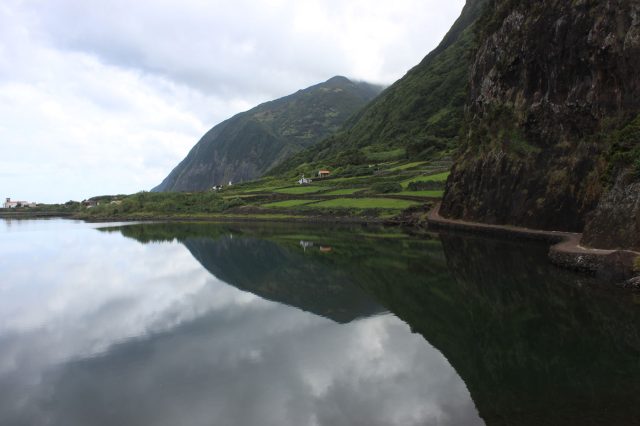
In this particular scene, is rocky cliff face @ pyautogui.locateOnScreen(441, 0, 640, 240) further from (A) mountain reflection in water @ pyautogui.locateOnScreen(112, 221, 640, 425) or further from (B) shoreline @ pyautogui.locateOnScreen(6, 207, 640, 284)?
(A) mountain reflection in water @ pyautogui.locateOnScreen(112, 221, 640, 425)

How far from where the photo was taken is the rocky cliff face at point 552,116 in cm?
3806

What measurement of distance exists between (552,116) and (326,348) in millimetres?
44002

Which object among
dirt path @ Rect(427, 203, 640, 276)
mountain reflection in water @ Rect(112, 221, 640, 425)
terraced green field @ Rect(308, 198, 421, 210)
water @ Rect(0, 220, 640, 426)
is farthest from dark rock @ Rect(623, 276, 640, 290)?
terraced green field @ Rect(308, 198, 421, 210)

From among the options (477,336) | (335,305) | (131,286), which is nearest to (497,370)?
(477,336)

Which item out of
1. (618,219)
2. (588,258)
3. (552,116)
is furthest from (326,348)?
(552,116)

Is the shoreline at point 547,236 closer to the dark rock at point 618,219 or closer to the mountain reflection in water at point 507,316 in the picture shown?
the dark rock at point 618,219

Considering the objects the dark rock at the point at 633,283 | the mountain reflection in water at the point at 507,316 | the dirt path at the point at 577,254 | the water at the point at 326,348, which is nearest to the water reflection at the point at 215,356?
the water at the point at 326,348

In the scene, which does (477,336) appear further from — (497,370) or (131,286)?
(131,286)

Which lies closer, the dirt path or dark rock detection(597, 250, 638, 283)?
A: dark rock detection(597, 250, 638, 283)

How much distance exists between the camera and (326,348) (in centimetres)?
1805

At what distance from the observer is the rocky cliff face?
38.1 metres

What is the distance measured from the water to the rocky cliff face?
11410mm

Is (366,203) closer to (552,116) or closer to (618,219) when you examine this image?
(552,116)

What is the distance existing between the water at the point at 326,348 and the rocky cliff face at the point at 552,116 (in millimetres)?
11410
